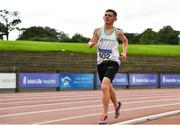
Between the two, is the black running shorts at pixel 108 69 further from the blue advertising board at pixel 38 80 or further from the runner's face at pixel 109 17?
Result: the blue advertising board at pixel 38 80

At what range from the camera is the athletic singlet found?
10125mm

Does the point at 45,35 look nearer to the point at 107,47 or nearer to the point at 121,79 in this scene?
the point at 121,79

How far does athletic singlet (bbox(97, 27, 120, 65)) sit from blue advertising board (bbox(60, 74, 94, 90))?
73.1 ft

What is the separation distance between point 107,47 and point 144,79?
92.6 ft

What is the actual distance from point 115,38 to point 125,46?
392mm

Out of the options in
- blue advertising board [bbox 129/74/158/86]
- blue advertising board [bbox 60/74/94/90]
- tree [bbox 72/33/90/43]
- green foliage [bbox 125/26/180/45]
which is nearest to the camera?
blue advertising board [bbox 60/74/94/90]

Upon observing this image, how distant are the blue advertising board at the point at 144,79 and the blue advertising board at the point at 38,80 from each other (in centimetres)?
663

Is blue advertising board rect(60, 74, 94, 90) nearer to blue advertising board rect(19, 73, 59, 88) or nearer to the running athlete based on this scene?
blue advertising board rect(19, 73, 59, 88)

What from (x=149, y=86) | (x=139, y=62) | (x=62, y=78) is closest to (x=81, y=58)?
(x=139, y=62)

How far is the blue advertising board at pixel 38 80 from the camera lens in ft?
100

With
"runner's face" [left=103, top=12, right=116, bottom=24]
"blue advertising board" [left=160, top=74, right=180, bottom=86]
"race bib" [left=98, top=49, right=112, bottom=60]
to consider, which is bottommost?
"blue advertising board" [left=160, top=74, right=180, bottom=86]

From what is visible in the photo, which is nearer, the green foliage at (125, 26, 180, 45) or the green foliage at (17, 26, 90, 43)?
the green foliage at (17, 26, 90, 43)

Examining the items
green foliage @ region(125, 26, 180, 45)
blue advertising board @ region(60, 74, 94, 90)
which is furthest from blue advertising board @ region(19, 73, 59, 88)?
green foliage @ region(125, 26, 180, 45)

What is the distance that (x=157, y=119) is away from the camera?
36.3 ft
